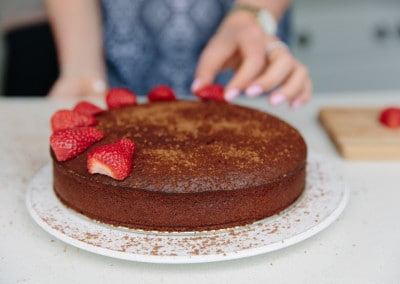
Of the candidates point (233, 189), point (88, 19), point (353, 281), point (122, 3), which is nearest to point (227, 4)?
point (122, 3)

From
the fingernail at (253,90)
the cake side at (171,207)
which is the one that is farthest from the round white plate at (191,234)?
the fingernail at (253,90)

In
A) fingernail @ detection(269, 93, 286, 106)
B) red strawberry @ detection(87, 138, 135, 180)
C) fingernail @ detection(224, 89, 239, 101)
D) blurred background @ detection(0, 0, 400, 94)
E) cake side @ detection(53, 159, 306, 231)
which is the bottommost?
blurred background @ detection(0, 0, 400, 94)

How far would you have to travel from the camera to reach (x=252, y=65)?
1.63 m

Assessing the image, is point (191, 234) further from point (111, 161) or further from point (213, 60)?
point (213, 60)

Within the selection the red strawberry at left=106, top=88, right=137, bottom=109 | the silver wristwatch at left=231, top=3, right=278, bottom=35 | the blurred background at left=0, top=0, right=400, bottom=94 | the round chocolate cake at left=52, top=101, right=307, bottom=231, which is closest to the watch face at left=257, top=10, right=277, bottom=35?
the silver wristwatch at left=231, top=3, right=278, bottom=35

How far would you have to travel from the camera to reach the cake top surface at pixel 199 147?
3.52ft

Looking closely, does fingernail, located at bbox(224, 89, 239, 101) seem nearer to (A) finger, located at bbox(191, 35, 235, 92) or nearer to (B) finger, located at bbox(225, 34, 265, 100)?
(B) finger, located at bbox(225, 34, 265, 100)

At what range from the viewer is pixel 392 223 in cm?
115

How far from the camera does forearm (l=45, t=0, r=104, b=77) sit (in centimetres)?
209

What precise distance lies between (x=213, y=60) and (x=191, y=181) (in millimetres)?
735

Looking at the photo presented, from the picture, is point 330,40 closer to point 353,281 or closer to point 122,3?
point 122,3

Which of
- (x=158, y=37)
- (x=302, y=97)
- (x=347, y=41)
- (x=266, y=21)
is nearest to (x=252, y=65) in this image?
(x=302, y=97)

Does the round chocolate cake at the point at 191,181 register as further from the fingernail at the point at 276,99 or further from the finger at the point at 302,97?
the finger at the point at 302,97

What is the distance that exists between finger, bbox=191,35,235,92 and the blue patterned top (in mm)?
370
